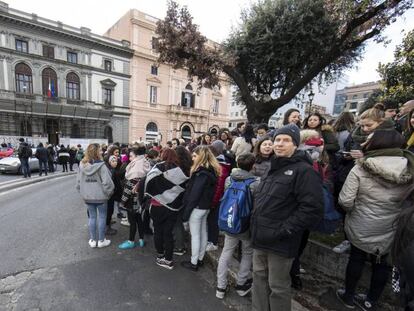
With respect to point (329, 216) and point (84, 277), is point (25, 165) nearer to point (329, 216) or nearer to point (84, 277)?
point (84, 277)

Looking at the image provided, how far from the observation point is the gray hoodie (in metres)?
3.86

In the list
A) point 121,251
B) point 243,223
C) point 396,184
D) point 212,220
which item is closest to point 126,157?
point 121,251

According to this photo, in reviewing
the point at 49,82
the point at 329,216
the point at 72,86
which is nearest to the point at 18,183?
the point at 329,216

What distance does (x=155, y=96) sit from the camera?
35344mm

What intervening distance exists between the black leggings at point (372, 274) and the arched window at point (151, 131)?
114 ft

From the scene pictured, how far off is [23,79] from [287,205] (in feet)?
110

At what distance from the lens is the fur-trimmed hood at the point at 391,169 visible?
6.82ft

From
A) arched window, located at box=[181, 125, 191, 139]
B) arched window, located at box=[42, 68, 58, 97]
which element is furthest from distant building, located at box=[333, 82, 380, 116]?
arched window, located at box=[42, 68, 58, 97]

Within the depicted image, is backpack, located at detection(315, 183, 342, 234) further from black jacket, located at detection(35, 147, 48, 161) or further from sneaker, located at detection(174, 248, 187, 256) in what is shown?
black jacket, located at detection(35, 147, 48, 161)

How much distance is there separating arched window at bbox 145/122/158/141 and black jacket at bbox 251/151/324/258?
34713 millimetres

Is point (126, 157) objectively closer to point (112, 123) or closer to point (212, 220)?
point (212, 220)

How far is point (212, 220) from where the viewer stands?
3756 millimetres

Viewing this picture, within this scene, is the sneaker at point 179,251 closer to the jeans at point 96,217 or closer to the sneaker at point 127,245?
the sneaker at point 127,245

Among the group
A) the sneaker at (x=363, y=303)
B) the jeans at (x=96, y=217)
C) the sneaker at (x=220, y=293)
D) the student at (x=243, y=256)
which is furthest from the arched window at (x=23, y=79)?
the sneaker at (x=363, y=303)
